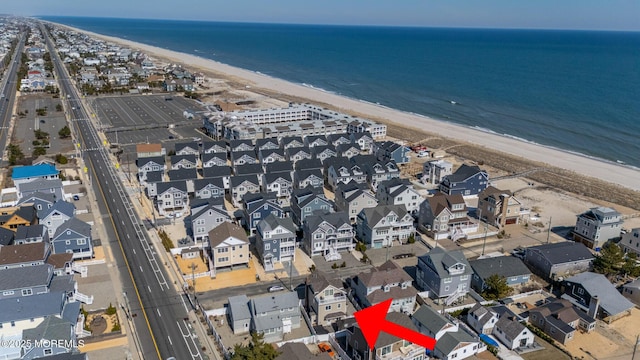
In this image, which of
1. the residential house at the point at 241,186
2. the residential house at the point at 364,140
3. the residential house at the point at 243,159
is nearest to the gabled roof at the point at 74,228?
the residential house at the point at 241,186

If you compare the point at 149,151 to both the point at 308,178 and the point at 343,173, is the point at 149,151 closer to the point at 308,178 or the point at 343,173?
the point at 308,178

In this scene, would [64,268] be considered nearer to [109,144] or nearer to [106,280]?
[106,280]

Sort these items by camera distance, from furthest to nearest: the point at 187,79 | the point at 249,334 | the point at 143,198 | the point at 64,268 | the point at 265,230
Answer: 1. the point at 187,79
2. the point at 143,198
3. the point at 265,230
4. the point at 64,268
5. the point at 249,334

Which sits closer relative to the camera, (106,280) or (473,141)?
(106,280)

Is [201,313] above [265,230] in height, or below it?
below

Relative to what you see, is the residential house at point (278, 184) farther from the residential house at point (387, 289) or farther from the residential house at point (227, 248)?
the residential house at point (387, 289)

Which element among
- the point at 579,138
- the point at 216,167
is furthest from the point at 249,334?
the point at 579,138
